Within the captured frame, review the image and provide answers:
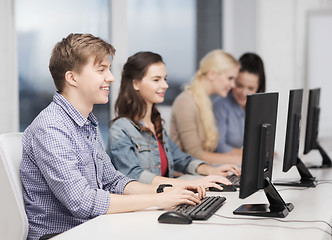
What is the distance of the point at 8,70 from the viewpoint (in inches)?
116

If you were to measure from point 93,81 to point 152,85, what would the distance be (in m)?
0.88

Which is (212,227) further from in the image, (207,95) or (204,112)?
(207,95)

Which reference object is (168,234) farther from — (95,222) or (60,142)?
(60,142)

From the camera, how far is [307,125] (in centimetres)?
290

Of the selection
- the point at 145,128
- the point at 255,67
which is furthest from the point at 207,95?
the point at 145,128

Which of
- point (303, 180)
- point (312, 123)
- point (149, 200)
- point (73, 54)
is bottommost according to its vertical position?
point (303, 180)

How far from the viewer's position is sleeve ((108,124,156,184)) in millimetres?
2445

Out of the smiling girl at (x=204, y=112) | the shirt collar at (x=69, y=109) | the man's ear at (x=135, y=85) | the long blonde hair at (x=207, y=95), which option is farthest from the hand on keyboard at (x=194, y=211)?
the long blonde hair at (x=207, y=95)

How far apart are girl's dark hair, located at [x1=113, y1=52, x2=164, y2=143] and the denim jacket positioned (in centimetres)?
6

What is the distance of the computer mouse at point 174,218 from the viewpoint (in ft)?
5.38

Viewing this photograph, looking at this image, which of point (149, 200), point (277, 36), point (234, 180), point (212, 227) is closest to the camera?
point (212, 227)

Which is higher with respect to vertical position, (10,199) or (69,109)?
(69,109)

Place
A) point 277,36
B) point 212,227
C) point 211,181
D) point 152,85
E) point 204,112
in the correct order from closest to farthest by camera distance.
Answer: point 212,227 → point 211,181 → point 152,85 → point 204,112 → point 277,36

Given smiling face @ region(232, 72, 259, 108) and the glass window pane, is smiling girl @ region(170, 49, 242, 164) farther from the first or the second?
the glass window pane
